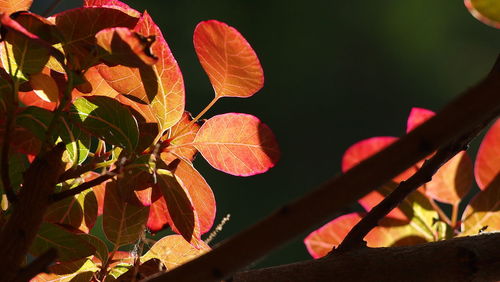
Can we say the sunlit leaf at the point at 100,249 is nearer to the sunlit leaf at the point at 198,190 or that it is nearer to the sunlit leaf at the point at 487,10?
the sunlit leaf at the point at 198,190

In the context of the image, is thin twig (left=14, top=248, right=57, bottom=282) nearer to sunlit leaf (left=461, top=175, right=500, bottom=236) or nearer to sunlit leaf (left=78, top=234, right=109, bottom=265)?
sunlit leaf (left=78, top=234, right=109, bottom=265)

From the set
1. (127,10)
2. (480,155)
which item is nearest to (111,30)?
(127,10)

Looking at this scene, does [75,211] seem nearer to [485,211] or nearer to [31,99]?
[31,99]

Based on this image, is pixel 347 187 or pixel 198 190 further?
pixel 198 190

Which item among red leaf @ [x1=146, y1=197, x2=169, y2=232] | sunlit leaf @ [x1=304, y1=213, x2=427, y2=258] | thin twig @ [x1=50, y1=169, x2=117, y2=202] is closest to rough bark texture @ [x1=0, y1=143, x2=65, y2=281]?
thin twig @ [x1=50, y1=169, x2=117, y2=202]

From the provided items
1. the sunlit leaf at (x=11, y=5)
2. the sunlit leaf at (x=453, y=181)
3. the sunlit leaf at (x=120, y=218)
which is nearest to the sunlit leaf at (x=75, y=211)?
the sunlit leaf at (x=120, y=218)

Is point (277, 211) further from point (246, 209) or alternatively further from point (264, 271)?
point (246, 209)

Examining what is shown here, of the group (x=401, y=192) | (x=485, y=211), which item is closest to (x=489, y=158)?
(x=485, y=211)
